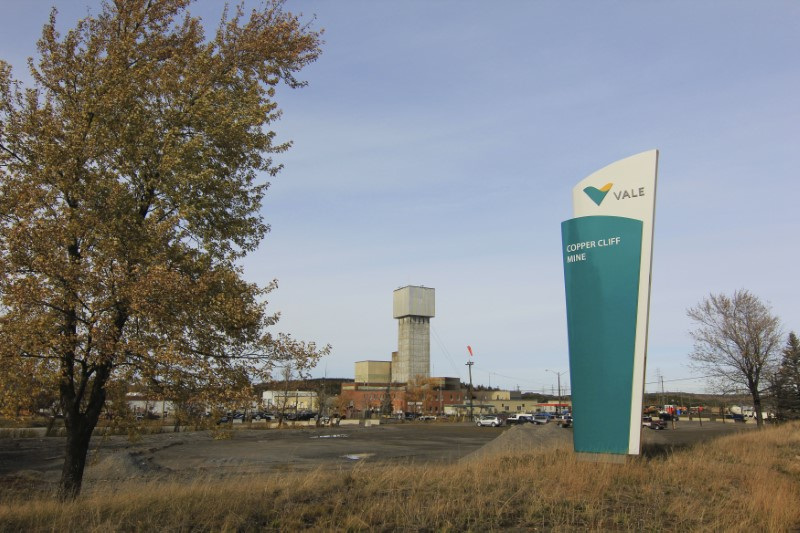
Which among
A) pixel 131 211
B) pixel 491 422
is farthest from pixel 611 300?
pixel 491 422

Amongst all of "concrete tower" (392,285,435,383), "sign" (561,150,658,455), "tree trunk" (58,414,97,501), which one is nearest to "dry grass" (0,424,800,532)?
"tree trunk" (58,414,97,501)

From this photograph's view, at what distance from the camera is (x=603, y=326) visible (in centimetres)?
1469

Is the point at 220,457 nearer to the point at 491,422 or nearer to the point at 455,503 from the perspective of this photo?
the point at 455,503

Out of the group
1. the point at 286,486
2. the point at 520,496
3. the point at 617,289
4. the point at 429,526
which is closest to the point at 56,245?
the point at 286,486

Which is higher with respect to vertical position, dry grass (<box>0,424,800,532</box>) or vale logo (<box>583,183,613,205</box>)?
vale logo (<box>583,183,613,205</box>)

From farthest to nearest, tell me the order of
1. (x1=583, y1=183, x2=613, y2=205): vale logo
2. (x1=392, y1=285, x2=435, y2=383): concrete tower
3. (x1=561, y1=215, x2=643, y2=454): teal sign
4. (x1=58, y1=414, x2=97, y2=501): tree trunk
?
(x1=392, y1=285, x2=435, y2=383): concrete tower, (x1=583, y1=183, x2=613, y2=205): vale logo, (x1=561, y1=215, x2=643, y2=454): teal sign, (x1=58, y1=414, x2=97, y2=501): tree trunk

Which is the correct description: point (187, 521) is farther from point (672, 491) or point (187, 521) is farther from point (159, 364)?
point (672, 491)

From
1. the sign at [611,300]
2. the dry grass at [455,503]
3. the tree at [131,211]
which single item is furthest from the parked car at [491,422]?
the tree at [131,211]

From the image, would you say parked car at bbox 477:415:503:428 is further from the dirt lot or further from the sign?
the sign

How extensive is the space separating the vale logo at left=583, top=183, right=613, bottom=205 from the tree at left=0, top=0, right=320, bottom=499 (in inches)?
342

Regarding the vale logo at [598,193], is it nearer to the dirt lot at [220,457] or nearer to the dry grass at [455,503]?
the dry grass at [455,503]

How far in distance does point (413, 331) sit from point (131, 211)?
13991 centimetres

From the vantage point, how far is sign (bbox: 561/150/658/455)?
14156 mm

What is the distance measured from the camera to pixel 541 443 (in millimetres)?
19984
